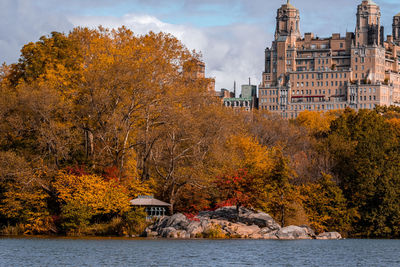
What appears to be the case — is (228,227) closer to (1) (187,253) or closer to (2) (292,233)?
(2) (292,233)

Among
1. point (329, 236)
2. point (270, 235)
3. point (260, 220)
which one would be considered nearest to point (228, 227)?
point (260, 220)

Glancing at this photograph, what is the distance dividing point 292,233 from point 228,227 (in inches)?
226

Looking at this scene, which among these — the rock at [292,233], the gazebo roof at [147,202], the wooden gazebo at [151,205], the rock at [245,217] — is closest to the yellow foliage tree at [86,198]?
the gazebo roof at [147,202]

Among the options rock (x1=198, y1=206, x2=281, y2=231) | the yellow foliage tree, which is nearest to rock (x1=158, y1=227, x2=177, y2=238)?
the yellow foliage tree

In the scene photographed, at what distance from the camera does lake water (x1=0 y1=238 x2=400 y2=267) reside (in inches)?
1652

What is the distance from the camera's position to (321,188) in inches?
2933

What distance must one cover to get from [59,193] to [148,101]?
10.7 metres

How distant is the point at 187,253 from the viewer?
46719mm

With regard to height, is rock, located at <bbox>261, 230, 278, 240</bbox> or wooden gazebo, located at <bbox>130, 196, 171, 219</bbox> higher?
wooden gazebo, located at <bbox>130, 196, 171, 219</bbox>

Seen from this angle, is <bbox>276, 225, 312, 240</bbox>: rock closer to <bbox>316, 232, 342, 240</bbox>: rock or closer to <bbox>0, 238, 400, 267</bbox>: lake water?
<bbox>316, 232, 342, 240</bbox>: rock

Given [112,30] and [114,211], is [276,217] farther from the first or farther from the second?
[112,30]

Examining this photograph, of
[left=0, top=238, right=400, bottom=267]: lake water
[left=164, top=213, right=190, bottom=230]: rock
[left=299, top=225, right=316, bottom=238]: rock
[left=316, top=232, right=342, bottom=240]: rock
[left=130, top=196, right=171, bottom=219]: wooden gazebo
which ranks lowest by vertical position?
[left=0, top=238, right=400, bottom=267]: lake water

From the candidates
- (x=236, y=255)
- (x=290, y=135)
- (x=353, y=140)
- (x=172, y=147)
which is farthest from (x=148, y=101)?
(x=290, y=135)

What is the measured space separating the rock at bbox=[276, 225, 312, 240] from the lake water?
207 inches
